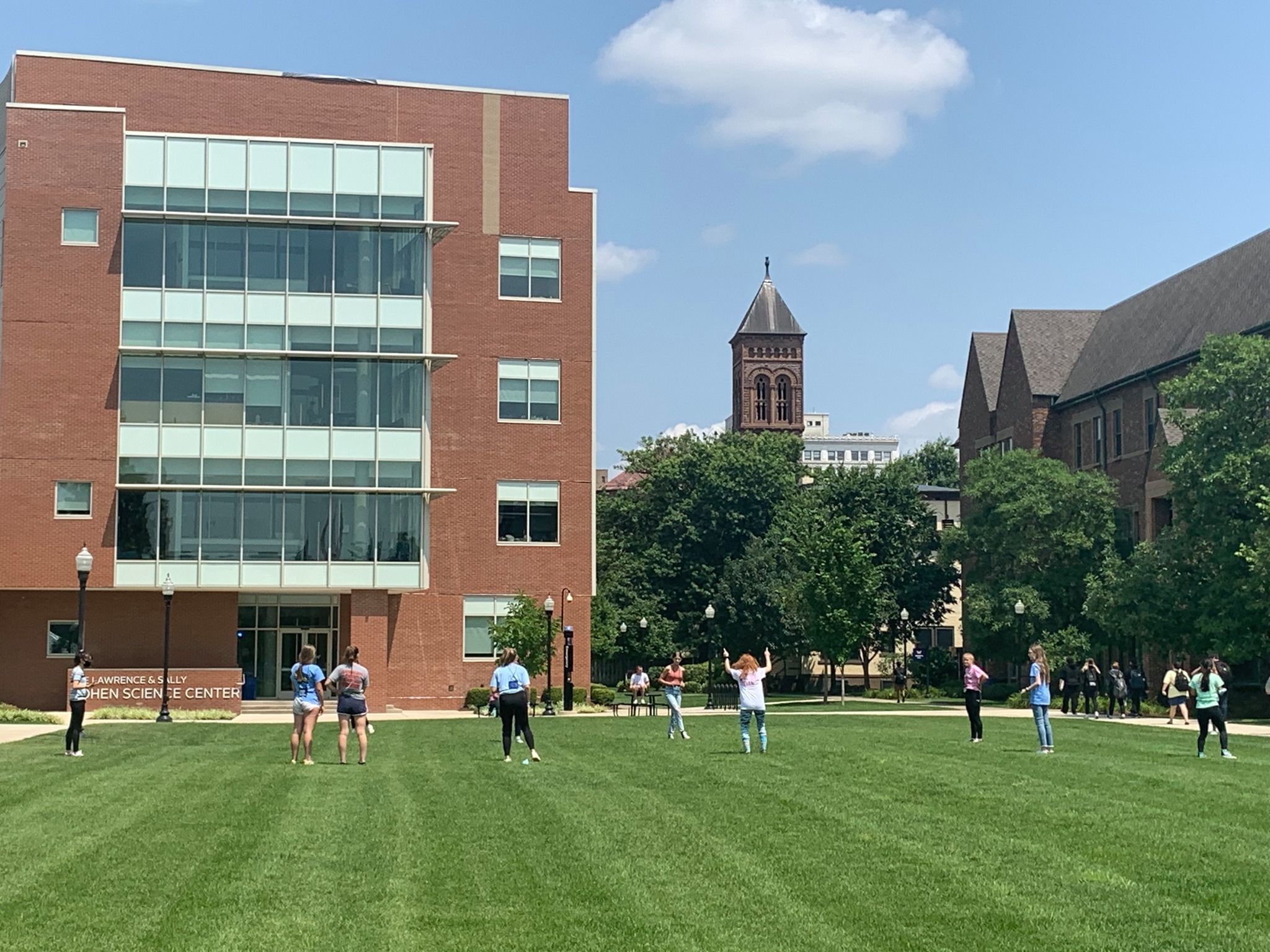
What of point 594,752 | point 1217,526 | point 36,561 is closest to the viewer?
point 594,752

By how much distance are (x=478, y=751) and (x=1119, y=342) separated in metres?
49.1

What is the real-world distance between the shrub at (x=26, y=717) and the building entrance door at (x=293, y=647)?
9.55 meters

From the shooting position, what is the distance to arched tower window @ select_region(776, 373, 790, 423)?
159 m

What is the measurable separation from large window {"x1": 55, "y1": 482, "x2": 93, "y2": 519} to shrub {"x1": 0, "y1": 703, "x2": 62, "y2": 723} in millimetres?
7815

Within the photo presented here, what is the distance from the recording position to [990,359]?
78.1 metres

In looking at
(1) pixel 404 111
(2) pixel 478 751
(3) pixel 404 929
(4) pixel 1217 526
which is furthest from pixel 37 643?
(3) pixel 404 929

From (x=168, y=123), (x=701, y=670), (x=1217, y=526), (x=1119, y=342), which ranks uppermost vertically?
(x=168, y=123)

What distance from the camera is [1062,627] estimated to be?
59438 mm

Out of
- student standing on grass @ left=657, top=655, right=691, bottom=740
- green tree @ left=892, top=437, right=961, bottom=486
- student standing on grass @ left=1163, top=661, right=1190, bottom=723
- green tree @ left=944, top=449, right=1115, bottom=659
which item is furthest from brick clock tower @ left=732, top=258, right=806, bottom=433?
student standing on grass @ left=657, top=655, right=691, bottom=740

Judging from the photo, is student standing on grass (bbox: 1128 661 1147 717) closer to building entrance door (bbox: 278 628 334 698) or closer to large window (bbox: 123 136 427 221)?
building entrance door (bbox: 278 628 334 698)

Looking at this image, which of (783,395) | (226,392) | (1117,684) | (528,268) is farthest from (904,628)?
(783,395)

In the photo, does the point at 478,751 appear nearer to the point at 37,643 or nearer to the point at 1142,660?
the point at 37,643

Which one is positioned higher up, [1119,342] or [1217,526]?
[1119,342]

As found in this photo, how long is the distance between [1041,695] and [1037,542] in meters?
36.6
